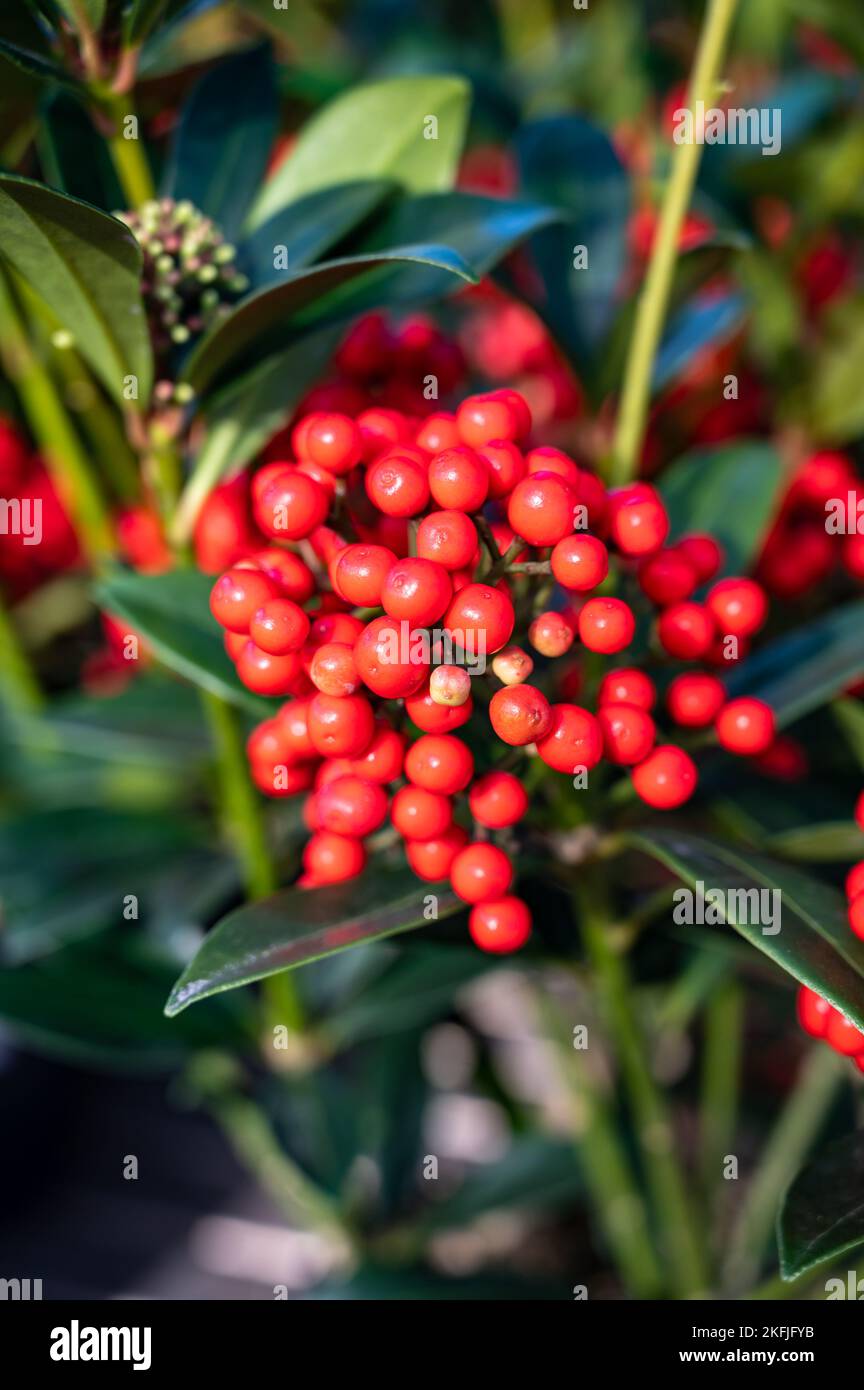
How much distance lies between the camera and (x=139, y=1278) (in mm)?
1236

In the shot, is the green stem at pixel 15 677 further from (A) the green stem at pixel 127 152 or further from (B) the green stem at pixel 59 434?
(A) the green stem at pixel 127 152

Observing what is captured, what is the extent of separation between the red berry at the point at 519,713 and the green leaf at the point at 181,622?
0.16 metres

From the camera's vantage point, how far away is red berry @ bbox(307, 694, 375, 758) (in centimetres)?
46

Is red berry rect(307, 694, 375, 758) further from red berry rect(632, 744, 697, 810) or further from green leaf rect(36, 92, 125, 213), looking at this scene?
green leaf rect(36, 92, 125, 213)

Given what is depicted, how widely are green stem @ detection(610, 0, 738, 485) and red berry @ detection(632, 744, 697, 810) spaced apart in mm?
154

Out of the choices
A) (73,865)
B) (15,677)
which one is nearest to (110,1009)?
(73,865)

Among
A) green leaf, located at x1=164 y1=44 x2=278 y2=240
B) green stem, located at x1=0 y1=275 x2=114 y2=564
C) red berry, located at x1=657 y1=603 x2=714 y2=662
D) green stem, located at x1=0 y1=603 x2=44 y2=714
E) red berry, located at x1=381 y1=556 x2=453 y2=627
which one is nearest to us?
red berry, located at x1=381 y1=556 x2=453 y2=627

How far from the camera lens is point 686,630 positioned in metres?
0.54

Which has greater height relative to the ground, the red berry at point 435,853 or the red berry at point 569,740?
the red berry at point 569,740

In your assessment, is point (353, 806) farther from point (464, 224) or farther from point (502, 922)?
point (464, 224)

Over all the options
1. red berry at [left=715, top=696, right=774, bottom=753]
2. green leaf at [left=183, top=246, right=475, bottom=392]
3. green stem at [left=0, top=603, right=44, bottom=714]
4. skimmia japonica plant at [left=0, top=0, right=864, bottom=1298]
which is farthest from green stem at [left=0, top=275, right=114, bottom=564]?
red berry at [left=715, top=696, right=774, bottom=753]

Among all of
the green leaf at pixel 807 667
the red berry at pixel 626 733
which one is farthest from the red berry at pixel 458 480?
the green leaf at pixel 807 667

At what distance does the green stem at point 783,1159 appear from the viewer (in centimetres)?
90

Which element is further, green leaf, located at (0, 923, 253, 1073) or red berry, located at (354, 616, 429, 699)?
green leaf, located at (0, 923, 253, 1073)
